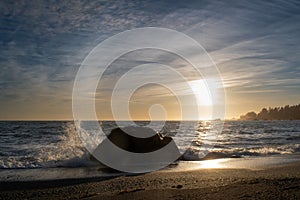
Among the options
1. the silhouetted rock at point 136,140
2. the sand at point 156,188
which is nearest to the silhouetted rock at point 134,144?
the silhouetted rock at point 136,140

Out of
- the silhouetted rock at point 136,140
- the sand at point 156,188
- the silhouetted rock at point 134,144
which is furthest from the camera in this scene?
the silhouetted rock at point 136,140

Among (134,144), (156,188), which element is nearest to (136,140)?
(134,144)

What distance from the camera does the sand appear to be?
749 centimetres

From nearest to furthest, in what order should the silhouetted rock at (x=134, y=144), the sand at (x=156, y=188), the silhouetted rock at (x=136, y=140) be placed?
1. the sand at (x=156, y=188)
2. the silhouetted rock at (x=134, y=144)
3. the silhouetted rock at (x=136, y=140)

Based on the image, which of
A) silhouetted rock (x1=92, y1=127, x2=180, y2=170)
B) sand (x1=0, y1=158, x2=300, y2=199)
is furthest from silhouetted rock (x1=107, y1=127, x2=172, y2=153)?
sand (x1=0, y1=158, x2=300, y2=199)

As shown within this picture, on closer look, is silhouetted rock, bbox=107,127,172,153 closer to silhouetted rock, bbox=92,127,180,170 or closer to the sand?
silhouetted rock, bbox=92,127,180,170

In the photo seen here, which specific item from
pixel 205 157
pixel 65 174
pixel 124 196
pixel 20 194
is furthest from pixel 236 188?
pixel 205 157

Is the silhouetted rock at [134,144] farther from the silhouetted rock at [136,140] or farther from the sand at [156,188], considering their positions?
the sand at [156,188]

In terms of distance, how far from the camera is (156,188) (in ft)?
28.2

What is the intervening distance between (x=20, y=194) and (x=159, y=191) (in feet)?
12.4

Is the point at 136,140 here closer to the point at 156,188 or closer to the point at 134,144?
the point at 134,144

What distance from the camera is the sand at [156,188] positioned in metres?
7.49

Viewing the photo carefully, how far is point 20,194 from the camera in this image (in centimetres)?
850

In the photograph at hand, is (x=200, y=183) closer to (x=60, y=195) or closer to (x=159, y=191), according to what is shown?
(x=159, y=191)
